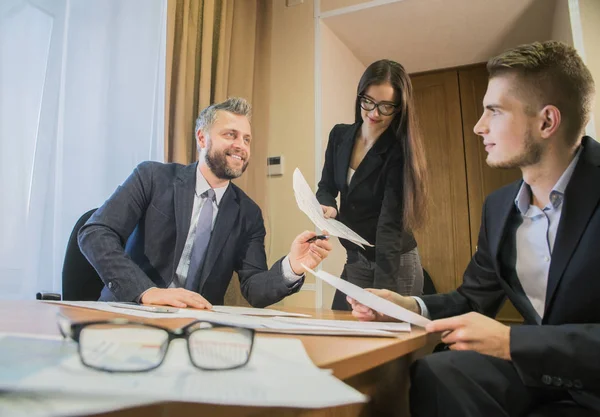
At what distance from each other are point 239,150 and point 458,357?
3.36 feet

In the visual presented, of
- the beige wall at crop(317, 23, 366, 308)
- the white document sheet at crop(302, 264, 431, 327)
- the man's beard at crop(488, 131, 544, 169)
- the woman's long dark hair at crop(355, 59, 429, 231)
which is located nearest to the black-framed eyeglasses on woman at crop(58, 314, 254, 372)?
the white document sheet at crop(302, 264, 431, 327)

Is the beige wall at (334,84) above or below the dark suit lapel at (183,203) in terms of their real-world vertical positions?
above

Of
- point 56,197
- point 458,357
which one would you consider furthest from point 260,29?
point 458,357

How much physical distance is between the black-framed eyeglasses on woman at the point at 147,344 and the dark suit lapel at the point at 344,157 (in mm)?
1186

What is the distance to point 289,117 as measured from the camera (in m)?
2.22

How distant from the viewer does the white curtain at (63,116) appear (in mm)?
→ 1151

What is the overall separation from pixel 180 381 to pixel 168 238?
42.8 inches

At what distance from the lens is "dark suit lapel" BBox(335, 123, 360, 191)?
4.94ft

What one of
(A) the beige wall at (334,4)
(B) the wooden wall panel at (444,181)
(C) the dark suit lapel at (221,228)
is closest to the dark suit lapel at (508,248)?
(C) the dark suit lapel at (221,228)

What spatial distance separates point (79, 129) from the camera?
4.34 ft

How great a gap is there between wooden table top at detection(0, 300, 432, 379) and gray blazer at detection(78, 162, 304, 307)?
17.7 inches

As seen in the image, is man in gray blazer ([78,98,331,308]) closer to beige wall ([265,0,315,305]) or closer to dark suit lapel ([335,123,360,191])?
dark suit lapel ([335,123,360,191])

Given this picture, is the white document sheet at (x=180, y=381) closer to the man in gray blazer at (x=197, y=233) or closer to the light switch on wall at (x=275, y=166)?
the man in gray blazer at (x=197, y=233)

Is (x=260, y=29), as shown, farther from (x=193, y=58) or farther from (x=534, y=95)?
(x=534, y=95)
